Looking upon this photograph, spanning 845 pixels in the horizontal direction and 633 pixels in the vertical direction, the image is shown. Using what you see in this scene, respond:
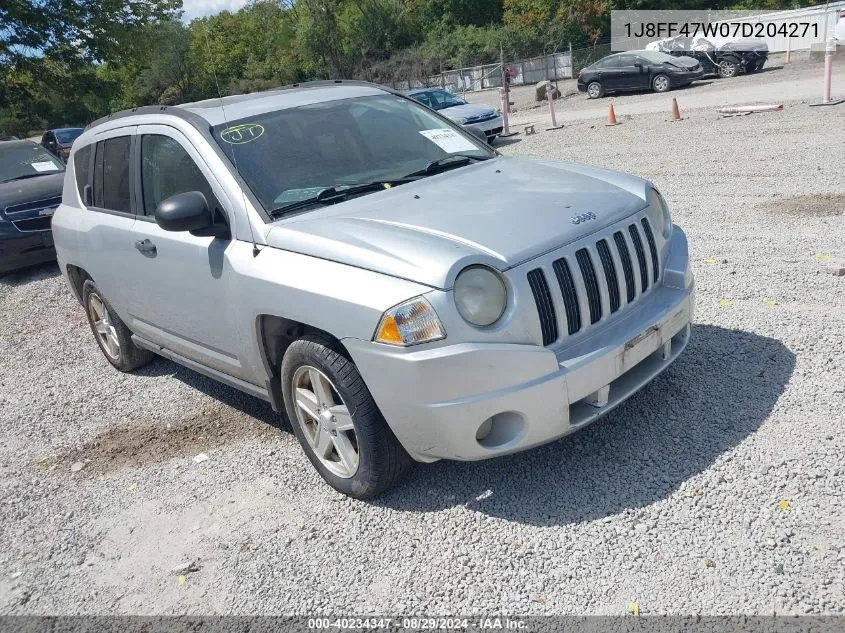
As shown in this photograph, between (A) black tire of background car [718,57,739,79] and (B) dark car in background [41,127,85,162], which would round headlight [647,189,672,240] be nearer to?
(B) dark car in background [41,127,85,162]

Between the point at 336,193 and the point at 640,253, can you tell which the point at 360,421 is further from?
the point at 640,253

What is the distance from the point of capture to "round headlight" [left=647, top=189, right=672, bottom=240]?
3.93m

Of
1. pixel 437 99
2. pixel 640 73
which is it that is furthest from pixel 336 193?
pixel 640 73

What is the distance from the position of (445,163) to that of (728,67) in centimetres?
2520

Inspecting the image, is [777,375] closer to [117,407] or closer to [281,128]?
[281,128]

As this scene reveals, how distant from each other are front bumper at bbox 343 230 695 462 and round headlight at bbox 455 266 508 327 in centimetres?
12

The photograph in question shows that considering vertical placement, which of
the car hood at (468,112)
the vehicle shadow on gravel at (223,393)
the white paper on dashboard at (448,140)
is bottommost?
the vehicle shadow on gravel at (223,393)

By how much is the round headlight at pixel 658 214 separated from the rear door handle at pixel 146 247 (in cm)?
283

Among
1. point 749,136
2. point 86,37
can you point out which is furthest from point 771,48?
point 86,37

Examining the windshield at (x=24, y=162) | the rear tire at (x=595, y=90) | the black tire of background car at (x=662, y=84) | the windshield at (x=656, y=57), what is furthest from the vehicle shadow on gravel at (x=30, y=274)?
the rear tire at (x=595, y=90)

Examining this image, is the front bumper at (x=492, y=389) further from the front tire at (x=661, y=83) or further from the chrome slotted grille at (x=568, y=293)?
the front tire at (x=661, y=83)

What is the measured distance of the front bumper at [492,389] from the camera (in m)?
3.05

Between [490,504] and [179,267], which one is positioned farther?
[179,267]

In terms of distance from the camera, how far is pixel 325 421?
12.0 feet
